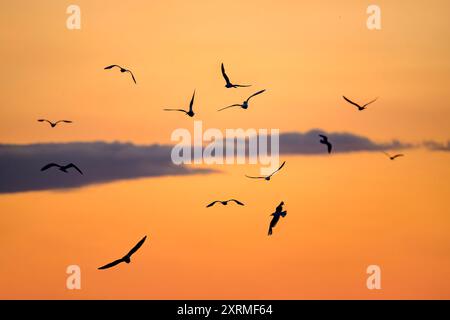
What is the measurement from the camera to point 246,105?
244 feet
